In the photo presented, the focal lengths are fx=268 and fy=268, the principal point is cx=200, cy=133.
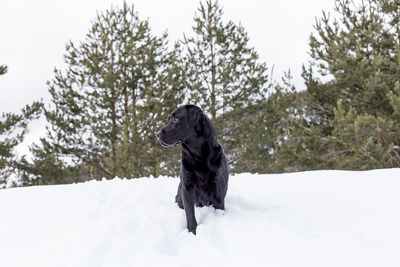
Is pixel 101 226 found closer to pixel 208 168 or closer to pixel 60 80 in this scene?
pixel 208 168

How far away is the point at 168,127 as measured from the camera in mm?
2377

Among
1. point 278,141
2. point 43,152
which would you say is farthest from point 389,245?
point 43,152

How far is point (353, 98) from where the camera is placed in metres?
10.2

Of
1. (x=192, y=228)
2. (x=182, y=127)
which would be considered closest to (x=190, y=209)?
(x=192, y=228)

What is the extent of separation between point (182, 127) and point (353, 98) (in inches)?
392

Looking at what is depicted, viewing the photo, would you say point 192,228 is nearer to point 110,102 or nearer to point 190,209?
point 190,209

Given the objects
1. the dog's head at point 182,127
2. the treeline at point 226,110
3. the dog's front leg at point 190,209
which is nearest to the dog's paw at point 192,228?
the dog's front leg at point 190,209

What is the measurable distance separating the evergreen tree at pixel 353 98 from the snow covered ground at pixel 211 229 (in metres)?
5.88

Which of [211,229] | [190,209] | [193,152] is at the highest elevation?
[193,152]

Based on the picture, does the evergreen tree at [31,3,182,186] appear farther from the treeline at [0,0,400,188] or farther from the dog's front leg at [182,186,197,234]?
the dog's front leg at [182,186,197,234]

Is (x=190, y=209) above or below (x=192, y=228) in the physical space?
Answer: above

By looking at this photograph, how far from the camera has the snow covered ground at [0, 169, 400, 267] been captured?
1.84 metres

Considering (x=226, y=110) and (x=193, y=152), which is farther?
(x=226, y=110)

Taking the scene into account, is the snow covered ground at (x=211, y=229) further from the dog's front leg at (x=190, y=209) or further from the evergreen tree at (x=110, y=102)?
the evergreen tree at (x=110, y=102)
